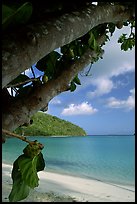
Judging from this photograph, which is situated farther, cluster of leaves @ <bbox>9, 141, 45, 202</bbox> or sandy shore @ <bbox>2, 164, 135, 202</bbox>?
sandy shore @ <bbox>2, 164, 135, 202</bbox>

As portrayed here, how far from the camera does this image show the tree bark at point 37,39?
62 cm

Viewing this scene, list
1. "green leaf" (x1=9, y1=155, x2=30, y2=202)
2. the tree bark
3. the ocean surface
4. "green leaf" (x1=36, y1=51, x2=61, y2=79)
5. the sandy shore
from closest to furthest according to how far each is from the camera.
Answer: the tree bark
"green leaf" (x1=9, y1=155, x2=30, y2=202)
"green leaf" (x1=36, y1=51, x2=61, y2=79)
the sandy shore
the ocean surface

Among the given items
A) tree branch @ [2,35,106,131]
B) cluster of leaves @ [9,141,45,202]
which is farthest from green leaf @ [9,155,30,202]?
tree branch @ [2,35,106,131]

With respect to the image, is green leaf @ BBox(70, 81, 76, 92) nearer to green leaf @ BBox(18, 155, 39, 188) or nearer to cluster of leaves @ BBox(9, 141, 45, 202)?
cluster of leaves @ BBox(9, 141, 45, 202)

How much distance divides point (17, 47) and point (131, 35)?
199 centimetres

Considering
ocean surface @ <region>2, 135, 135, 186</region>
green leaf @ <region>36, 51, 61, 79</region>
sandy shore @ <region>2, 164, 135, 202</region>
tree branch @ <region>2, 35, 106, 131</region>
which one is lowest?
ocean surface @ <region>2, 135, 135, 186</region>

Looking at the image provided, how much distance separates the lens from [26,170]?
92 cm

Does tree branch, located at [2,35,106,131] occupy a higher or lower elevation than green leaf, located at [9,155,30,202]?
higher

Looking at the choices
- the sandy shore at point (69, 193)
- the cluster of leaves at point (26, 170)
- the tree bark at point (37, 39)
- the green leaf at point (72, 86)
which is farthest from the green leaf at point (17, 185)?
the sandy shore at point (69, 193)

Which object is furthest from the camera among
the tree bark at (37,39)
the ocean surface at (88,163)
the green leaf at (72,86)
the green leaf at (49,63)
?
the ocean surface at (88,163)

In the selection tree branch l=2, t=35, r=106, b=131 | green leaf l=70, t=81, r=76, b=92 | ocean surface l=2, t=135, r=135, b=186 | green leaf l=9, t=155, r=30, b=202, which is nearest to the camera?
tree branch l=2, t=35, r=106, b=131

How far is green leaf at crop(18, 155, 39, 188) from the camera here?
35.1 inches

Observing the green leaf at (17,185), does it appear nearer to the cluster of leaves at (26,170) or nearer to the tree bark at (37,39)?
the cluster of leaves at (26,170)

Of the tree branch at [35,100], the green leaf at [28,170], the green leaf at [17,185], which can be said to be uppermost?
the tree branch at [35,100]
